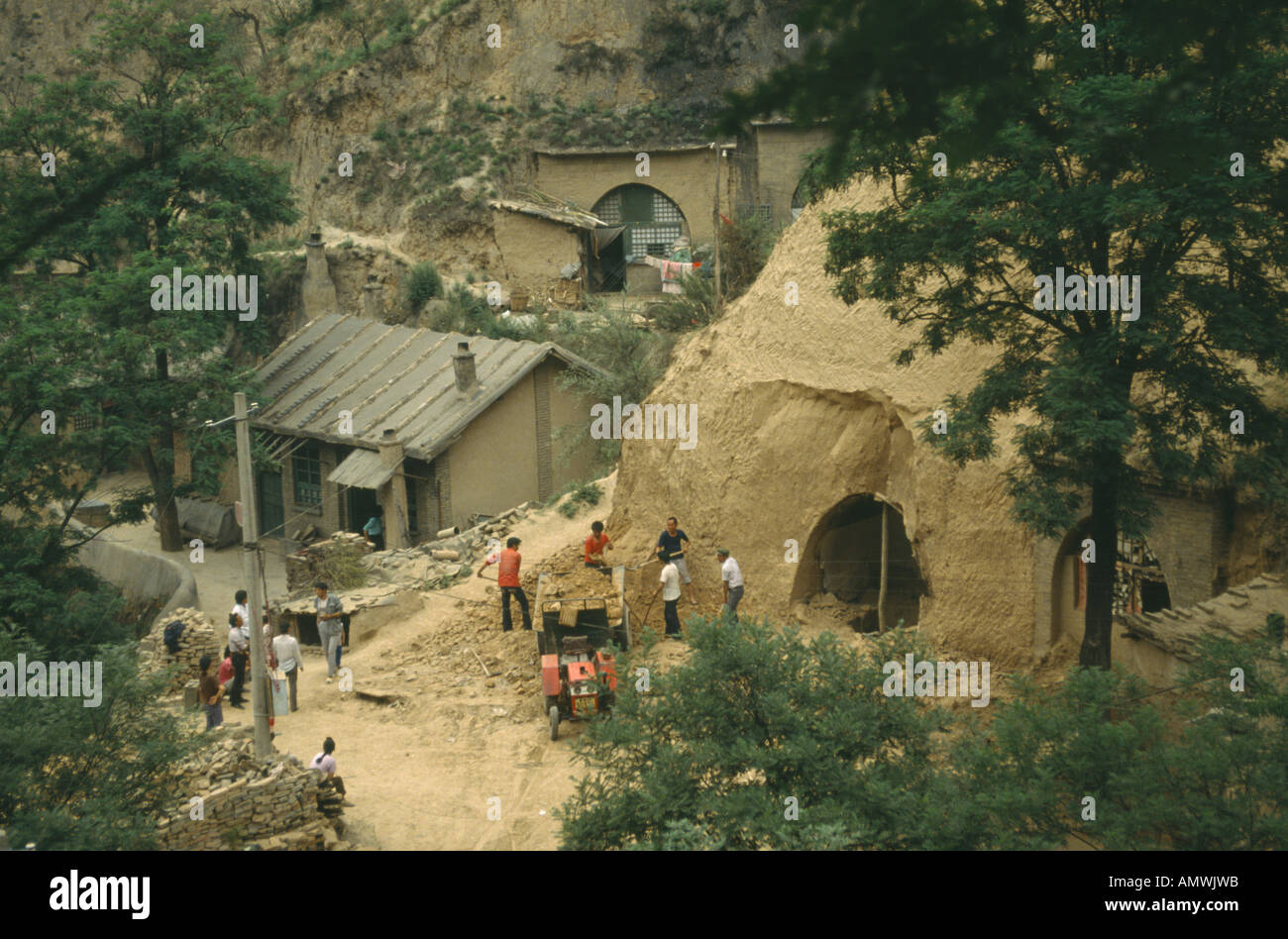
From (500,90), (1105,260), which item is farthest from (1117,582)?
(500,90)

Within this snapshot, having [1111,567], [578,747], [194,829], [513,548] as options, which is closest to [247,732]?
[194,829]

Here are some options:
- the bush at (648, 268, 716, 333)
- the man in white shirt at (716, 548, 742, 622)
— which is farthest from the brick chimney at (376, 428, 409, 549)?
the man in white shirt at (716, 548, 742, 622)

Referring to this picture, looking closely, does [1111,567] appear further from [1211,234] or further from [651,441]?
[651,441]

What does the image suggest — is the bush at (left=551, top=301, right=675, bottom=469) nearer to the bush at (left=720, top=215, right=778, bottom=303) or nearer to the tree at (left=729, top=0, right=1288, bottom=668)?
the bush at (left=720, top=215, right=778, bottom=303)

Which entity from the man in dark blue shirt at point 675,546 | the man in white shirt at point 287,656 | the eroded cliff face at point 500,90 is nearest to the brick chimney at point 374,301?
the eroded cliff face at point 500,90

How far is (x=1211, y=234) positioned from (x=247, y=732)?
43.3ft

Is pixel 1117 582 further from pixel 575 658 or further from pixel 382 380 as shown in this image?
pixel 382 380

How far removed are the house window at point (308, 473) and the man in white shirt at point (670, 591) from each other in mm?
15044

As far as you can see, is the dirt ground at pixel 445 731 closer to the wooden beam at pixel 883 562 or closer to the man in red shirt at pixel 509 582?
the man in red shirt at pixel 509 582

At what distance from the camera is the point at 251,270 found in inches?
1320

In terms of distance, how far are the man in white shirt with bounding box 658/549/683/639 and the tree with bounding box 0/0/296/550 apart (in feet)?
47.5

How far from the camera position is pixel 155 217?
3112 centimetres

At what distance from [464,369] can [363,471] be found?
3222mm

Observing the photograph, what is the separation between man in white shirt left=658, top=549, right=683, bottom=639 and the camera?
18500 mm
